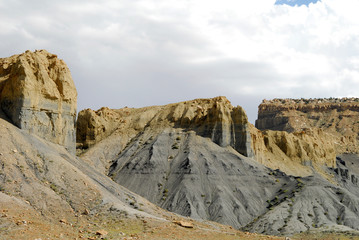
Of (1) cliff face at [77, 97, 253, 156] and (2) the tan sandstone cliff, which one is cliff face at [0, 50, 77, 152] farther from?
(1) cliff face at [77, 97, 253, 156]

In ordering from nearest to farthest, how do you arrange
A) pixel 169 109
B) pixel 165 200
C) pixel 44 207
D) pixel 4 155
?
pixel 44 207 < pixel 4 155 < pixel 165 200 < pixel 169 109

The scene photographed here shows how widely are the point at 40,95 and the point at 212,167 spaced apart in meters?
39.7

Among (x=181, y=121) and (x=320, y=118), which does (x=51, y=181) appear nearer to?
(x=181, y=121)

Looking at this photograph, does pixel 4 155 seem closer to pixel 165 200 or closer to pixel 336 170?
pixel 165 200

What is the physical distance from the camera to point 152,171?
267 ft

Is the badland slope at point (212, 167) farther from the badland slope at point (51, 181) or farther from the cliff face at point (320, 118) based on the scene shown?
the cliff face at point (320, 118)

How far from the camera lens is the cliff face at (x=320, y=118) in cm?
16725

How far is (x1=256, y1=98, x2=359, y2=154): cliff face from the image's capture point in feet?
549

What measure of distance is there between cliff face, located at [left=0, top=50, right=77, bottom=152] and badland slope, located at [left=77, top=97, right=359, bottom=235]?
24585 mm

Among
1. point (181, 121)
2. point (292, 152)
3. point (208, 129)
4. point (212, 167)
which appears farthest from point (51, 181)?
point (292, 152)

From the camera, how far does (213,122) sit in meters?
92.7

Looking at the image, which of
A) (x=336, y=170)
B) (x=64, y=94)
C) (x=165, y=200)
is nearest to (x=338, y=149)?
(x=336, y=170)

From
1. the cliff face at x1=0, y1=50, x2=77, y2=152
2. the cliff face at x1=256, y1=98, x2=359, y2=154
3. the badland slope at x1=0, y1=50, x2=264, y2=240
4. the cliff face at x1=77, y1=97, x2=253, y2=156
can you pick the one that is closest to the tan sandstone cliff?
the cliff face at x1=77, y1=97, x2=253, y2=156

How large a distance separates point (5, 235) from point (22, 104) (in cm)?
2430
